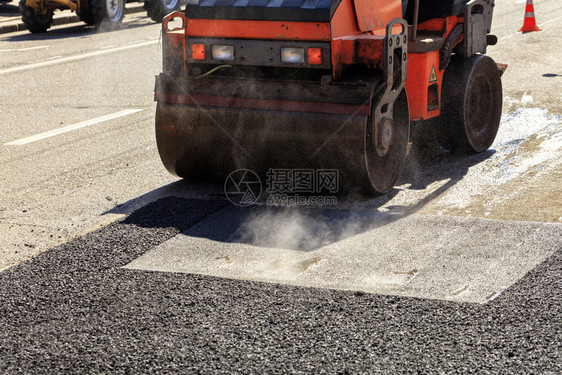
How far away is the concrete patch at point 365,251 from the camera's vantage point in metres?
4.82

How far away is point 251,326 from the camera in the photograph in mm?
4305

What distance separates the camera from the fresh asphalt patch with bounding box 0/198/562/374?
3.92 metres

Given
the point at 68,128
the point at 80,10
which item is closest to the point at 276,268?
the point at 68,128

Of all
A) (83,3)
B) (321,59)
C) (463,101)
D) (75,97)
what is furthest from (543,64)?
(83,3)

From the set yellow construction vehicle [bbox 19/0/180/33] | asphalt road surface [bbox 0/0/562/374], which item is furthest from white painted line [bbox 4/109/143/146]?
yellow construction vehicle [bbox 19/0/180/33]

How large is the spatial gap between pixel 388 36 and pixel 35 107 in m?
5.79

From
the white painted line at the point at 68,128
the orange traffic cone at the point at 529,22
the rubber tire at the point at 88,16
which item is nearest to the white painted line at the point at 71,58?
the rubber tire at the point at 88,16

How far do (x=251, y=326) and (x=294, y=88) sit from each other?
7.61ft

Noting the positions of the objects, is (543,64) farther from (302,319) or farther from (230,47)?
(302,319)

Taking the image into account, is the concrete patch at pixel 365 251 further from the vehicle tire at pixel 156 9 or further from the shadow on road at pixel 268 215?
the vehicle tire at pixel 156 9

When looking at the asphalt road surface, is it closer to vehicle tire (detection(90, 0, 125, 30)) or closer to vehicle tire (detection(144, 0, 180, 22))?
vehicle tire (detection(90, 0, 125, 30))

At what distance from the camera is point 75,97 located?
11.0 metres

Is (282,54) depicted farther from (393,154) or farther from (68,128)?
(68,128)

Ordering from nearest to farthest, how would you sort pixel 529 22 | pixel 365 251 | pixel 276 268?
pixel 276 268
pixel 365 251
pixel 529 22
